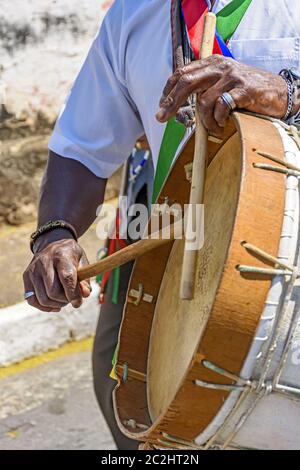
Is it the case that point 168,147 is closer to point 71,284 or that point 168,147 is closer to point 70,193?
point 70,193

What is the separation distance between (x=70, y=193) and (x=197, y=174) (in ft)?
2.38

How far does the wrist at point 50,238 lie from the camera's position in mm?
2332

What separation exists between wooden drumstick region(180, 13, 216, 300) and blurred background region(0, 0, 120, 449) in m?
1.87

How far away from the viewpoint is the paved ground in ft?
12.0

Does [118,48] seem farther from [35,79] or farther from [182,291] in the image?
[35,79]

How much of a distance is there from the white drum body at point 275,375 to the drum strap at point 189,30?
0.45 m

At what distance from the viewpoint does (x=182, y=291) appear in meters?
1.93

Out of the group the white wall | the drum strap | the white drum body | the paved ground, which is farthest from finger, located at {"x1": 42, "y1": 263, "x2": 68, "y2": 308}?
the white wall

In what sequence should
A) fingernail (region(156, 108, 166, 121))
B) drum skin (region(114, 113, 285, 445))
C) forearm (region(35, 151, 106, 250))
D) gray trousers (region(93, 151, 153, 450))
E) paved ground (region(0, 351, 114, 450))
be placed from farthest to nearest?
1. paved ground (region(0, 351, 114, 450))
2. gray trousers (region(93, 151, 153, 450))
3. forearm (region(35, 151, 106, 250))
4. fingernail (region(156, 108, 166, 121))
5. drum skin (region(114, 113, 285, 445))

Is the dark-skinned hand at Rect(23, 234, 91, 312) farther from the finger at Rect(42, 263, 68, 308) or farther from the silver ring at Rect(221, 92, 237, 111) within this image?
the silver ring at Rect(221, 92, 237, 111)

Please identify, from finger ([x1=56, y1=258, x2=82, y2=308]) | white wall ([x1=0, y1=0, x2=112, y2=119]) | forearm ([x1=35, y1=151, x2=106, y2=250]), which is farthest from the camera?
white wall ([x1=0, y1=0, x2=112, y2=119])

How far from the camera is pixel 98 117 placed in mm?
2551

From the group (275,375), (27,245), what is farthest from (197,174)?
(27,245)

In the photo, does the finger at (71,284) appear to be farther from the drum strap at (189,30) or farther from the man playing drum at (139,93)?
the drum strap at (189,30)
